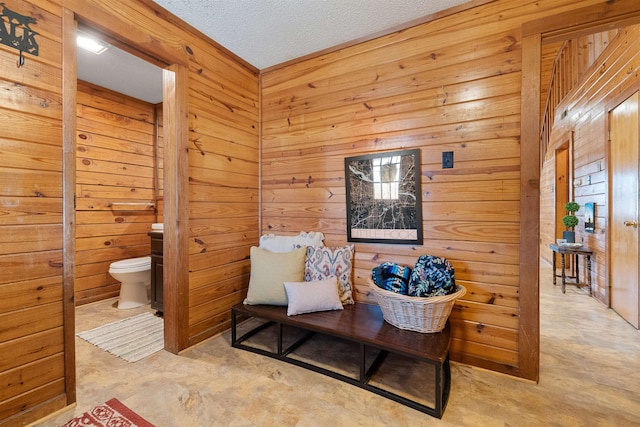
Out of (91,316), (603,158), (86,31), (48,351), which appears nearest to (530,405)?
(48,351)

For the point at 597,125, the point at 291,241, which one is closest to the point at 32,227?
the point at 291,241

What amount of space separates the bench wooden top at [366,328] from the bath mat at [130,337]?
0.74 m

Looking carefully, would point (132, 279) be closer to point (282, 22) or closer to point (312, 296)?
point (312, 296)

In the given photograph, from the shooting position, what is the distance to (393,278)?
187 cm

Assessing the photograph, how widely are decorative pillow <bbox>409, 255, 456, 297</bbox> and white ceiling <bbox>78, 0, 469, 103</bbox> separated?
176cm

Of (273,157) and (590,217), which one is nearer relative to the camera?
(273,157)

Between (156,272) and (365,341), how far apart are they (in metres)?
2.15

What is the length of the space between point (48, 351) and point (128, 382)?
477 millimetres

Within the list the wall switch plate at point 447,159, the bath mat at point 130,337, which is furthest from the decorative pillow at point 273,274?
the wall switch plate at point 447,159

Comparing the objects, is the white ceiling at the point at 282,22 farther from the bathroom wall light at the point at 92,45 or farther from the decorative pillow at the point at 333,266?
the decorative pillow at the point at 333,266

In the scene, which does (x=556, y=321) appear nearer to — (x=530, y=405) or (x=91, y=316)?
(x=530, y=405)

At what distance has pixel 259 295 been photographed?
86.1 inches

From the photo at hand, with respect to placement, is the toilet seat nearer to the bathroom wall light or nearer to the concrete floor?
the concrete floor

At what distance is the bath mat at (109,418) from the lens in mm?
1401
